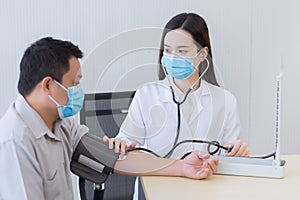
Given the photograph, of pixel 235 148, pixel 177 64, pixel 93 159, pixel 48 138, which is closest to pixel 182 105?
pixel 177 64

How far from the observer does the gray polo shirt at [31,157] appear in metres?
1.31

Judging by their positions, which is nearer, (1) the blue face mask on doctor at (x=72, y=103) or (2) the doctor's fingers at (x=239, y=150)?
(1) the blue face mask on doctor at (x=72, y=103)

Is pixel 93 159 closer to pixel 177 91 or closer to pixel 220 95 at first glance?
pixel 177 91

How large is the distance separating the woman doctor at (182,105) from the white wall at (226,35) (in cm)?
39

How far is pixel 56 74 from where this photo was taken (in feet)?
4.87

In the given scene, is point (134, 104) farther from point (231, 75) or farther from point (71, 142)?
point (231, 75)

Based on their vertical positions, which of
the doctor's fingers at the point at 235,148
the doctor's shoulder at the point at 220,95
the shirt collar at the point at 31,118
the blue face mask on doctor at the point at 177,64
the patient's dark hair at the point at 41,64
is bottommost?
the doctor's fingers at the point at 235,148

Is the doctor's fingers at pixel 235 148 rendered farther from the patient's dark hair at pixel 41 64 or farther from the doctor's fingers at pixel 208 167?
the patient's dark hair at pixel 41 64

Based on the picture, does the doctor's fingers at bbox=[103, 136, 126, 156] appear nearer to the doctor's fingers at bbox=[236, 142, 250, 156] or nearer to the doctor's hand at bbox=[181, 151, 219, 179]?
the doctor's hand at bbox=[181, 151, 219, 179]

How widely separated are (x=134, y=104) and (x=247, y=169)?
1.75 ft

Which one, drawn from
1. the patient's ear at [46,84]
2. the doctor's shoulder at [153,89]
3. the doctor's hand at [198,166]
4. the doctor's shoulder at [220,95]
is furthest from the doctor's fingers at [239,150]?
the patient's ear at [46,84]

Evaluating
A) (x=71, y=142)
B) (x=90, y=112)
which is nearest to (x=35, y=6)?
(x=90, y=112)

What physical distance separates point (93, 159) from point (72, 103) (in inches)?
8.7

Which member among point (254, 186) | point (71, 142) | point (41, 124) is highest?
point (41, 124)
